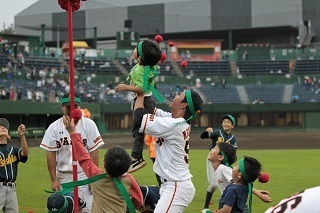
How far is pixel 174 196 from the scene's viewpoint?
21.4 feet

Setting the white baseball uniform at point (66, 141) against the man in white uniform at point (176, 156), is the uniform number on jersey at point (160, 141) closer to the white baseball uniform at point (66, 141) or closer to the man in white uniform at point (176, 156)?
the man in white uniform at point (176, 156)

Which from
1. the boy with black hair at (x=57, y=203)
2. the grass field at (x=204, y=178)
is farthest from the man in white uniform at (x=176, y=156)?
the grass field at (x=204, y=178)

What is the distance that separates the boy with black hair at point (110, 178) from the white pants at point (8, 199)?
289 cm

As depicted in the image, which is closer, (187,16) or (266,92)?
(266,92)

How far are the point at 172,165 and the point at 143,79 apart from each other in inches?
44.2

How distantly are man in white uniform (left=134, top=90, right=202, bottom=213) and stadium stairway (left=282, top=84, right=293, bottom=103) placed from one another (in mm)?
56047

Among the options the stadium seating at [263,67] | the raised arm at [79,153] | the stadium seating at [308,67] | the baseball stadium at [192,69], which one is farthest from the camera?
the stadium seating at [263,67]

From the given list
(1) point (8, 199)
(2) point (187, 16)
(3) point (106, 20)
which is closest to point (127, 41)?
(3) point (106, 20)

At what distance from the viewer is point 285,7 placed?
73.7m

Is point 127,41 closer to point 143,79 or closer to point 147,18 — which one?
point 147,18

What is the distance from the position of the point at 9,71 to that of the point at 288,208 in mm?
48184

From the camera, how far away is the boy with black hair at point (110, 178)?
5742mm

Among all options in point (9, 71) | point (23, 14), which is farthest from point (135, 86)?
point (23, 14)

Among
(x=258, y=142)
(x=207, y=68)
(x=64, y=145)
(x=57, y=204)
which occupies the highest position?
(x=207, y=68)
